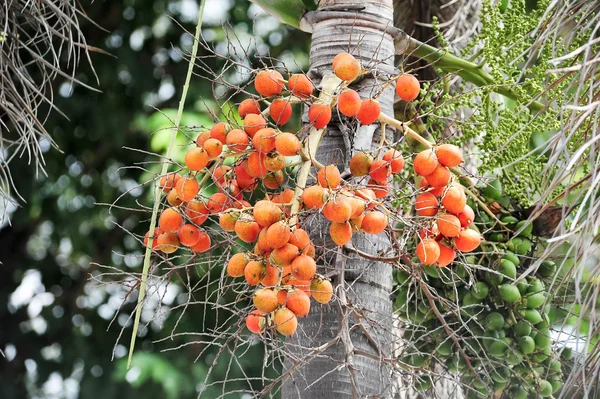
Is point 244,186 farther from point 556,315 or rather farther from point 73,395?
point 73,395

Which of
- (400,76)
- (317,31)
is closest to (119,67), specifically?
(317,31)

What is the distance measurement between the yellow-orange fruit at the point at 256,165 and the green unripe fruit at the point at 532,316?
52 centimetres

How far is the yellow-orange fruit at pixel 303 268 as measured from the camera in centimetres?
74

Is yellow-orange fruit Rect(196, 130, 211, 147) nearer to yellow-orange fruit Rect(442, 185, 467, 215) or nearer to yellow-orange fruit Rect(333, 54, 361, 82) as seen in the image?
yellow-orange fruit Rect(333, 54, 361, 82)

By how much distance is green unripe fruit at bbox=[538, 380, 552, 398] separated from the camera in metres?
1.15

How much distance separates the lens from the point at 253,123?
0.83 meters

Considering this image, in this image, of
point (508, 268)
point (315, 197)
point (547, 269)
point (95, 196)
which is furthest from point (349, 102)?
point (95, 196)

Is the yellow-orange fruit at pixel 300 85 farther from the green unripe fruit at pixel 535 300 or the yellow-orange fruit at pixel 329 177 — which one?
the green unripe fruit at pixel 535 300

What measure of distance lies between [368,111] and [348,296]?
22 cm

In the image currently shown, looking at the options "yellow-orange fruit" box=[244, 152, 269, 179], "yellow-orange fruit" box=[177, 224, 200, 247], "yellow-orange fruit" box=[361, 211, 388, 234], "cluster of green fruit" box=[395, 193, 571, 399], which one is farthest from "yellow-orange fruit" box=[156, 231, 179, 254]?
"cluster of green fruit" box=[395, 193, 571, 399]

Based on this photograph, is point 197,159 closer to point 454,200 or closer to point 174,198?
point 174,198

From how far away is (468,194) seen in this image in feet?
3.66

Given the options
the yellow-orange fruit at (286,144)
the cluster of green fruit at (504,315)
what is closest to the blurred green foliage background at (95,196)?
the cluster of green fruit at (504,315)

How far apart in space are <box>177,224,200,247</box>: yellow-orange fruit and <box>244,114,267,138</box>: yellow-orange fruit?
0.13 metres
